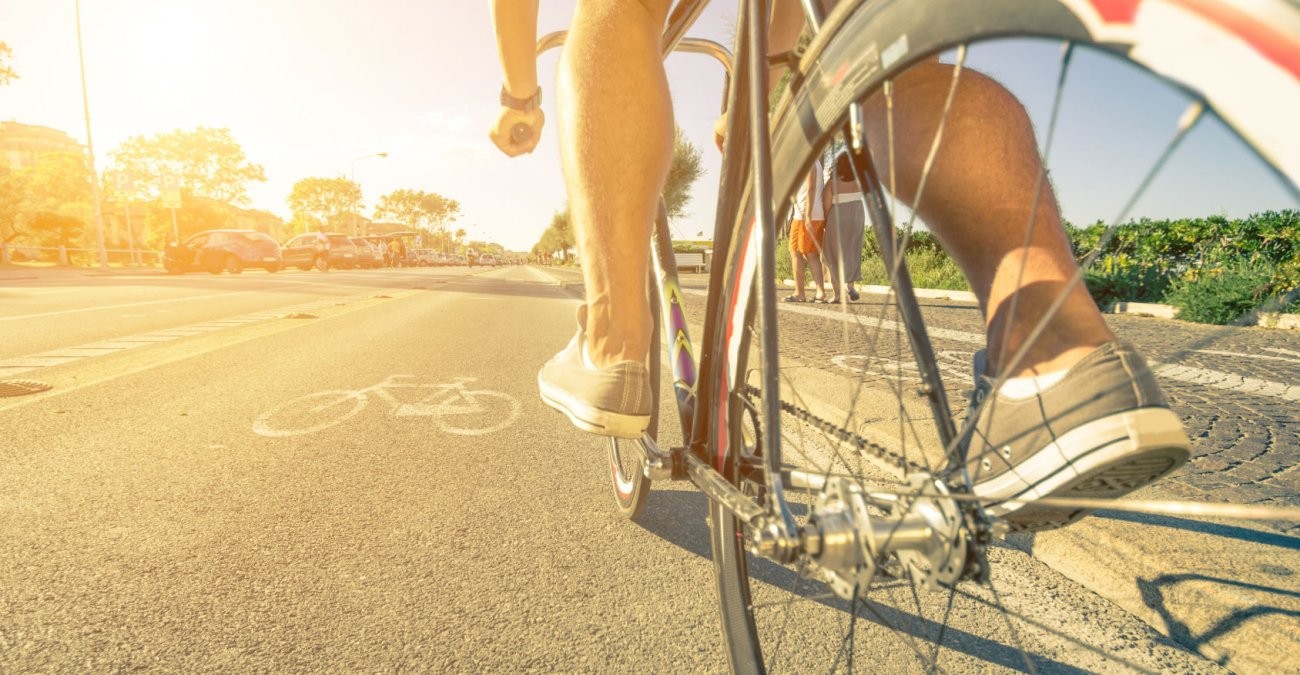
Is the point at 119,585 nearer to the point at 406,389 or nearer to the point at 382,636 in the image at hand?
the point at 382,636

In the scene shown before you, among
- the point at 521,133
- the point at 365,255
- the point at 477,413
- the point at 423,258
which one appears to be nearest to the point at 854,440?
the point at 521,133

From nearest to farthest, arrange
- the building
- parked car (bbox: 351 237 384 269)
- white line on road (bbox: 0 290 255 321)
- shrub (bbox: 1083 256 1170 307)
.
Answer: white line on road (bbox: 0 290 255 321), shrub (bbox: 1083 256 1170 307), parked car (bbox: 351 237 384 269), the building

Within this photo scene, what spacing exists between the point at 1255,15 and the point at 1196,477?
2100mm

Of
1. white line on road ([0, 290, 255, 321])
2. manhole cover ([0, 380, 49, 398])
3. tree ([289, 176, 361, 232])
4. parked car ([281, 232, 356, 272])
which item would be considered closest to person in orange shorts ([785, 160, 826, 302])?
manhole cover ([0, 380, 49, 398])

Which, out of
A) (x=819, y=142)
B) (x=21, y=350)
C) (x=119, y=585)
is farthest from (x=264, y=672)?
(x=21, y=350)

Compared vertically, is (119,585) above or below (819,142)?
below

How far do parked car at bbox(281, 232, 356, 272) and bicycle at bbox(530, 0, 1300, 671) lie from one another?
31.8 m

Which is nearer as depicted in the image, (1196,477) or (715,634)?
(715,634)

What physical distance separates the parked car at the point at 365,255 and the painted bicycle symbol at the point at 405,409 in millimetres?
31859

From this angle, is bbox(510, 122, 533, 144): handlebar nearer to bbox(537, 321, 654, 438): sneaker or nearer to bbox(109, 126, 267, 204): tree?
bbox(537, 321, 654, 438): sneaker

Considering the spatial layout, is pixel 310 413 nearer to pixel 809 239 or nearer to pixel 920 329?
pixel 920 329

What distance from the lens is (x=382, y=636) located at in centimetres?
139

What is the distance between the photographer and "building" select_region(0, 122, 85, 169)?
9844 centimetres

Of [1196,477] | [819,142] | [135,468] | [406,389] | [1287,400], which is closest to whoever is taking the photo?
[819,142]
